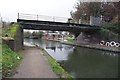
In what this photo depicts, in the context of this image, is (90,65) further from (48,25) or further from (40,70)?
(48,25)

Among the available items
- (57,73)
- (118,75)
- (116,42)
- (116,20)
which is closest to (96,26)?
(116,20)

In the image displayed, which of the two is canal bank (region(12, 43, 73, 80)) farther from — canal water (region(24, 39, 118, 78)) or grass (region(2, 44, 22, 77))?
canal water (region(24, 39, 118, 78))

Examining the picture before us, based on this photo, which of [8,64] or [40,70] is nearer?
[40,70]

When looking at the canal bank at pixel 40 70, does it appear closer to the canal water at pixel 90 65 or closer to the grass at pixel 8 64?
the grass at pixel 8 64

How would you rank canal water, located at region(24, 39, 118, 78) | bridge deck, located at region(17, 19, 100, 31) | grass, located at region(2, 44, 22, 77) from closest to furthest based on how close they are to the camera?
grass, located at region(2, 44, 22, 77)
canal water, located at region(24, 39, 118, 78)
bridge deck, located at region(17, 19, 100, 31)

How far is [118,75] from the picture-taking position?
41.0 feet

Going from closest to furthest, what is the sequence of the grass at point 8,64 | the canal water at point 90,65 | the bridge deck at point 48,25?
1. the grass at point 8,64
2. the canal water at point 90,65
3. the bridge deck at point 48,25

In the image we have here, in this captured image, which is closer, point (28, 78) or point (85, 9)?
point (28, 78)

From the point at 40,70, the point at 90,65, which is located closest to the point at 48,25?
the point at 90,65

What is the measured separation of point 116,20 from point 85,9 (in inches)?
450

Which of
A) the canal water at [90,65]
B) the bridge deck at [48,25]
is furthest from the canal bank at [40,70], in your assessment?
the bridge deck at [48,25]

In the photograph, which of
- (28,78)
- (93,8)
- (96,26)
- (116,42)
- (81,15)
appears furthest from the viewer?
(81,15)

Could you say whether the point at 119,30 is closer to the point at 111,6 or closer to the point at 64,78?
the point at 111,6

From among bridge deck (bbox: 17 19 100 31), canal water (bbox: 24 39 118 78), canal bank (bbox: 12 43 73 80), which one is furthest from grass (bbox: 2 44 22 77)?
bridge deck (bbox: 17 19 100 31)
